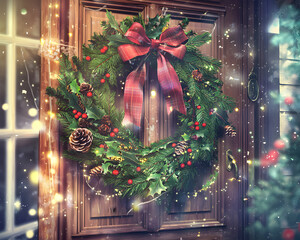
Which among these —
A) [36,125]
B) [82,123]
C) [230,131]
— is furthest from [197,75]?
[36,125]

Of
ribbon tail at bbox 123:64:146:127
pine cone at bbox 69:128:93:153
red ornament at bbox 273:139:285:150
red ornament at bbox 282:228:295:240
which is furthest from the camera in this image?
red ornament at bbox 273:139:285:150

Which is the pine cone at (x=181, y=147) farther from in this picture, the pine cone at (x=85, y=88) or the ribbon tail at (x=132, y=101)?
the pine cone at (x=85, y=88)

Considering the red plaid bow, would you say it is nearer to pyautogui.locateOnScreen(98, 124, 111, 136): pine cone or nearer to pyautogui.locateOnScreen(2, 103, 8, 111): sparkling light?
pyautogui.locateOnScreen(98, 124, 111, 136): pine cone

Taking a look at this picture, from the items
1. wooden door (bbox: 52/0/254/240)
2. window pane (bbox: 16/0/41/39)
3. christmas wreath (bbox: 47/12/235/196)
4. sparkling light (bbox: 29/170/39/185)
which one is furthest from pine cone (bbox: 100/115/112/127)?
window pane (bbox: 16/0/41/39)

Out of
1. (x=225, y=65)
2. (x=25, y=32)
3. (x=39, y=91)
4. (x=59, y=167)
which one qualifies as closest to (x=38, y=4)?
(x=25, y=32)

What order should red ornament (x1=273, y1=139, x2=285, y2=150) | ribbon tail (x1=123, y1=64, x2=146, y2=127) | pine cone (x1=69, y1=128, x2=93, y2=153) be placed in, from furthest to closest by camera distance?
red ornament (x1=273, y1=139, x2=285, y2=150)
ribbon tail (x1=123, y1=64, x2=146, y2=127)
pine cone (x1=69, y1=128, x2=93, y2=153)

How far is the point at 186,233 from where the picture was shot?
1278 mm

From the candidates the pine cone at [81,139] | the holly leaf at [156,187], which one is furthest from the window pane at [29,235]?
the holly leaf at [156,187]

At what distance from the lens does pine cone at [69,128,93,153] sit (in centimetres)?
97

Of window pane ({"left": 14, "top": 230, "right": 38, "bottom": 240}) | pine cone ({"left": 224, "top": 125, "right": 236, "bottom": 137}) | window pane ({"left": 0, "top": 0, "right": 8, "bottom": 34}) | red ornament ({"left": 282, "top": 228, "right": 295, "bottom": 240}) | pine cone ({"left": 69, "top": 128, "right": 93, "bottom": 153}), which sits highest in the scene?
window pane ({"left": 0, "top": 0, "right": 8, "bottom": 34})

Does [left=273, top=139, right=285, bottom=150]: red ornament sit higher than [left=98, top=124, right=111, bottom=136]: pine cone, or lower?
lower

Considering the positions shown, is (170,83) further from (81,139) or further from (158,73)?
(81,139)

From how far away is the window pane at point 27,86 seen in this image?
1.14m

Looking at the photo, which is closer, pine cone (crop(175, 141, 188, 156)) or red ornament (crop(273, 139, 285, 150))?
pine cone (crop(175, 141, 188, 156))
